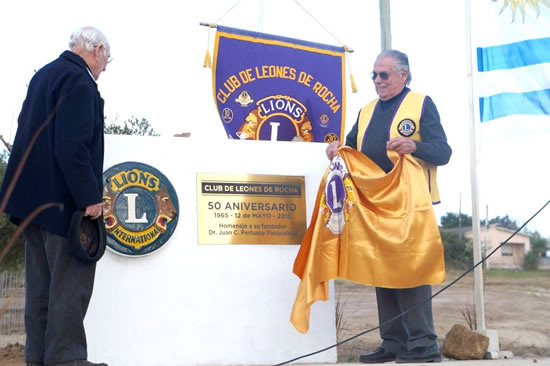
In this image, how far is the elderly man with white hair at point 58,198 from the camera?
350 centimetres

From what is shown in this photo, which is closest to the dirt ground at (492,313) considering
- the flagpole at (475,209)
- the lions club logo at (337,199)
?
the flagpole at (475,209)

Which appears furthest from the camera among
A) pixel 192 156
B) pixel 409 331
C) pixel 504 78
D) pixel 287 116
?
pixel 504 78

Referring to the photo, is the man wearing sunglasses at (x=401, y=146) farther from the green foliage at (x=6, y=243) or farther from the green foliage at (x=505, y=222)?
the green foliage at (x=505, y=222)

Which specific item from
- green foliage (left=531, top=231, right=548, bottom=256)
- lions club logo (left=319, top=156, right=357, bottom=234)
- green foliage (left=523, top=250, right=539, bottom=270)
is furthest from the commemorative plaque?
green foliage (left=531, top=231, right=548, bottom=256)

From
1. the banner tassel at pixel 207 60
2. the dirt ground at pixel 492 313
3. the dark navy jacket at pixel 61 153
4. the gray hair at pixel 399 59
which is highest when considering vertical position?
the banner tassel at pixel 207 60

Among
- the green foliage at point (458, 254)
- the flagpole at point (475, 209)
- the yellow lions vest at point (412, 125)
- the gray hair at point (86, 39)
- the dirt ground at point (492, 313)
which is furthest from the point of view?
the green foliage at point (458, 254)

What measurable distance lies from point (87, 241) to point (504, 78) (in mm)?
3795

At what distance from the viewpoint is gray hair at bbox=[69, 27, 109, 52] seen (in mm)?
3775

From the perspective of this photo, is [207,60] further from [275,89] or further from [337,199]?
[337,199]

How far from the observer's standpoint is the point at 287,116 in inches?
225

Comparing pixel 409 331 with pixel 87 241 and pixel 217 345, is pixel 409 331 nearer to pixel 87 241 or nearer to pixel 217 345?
pixel 217 345

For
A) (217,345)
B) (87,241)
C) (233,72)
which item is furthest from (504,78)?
(87,241)

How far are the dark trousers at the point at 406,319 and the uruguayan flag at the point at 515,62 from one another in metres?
2.10

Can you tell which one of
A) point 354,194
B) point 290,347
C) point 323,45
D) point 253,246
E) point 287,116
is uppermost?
point 323,45
